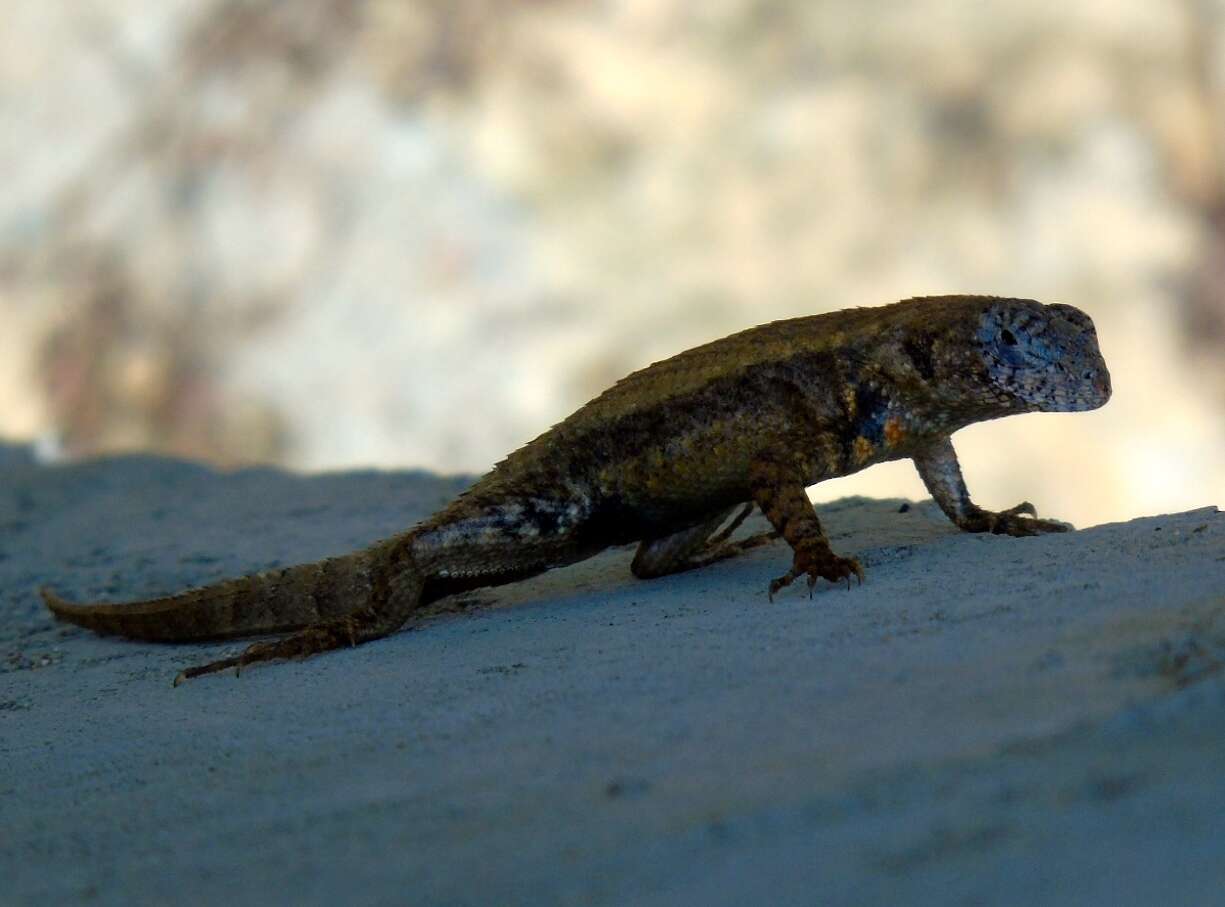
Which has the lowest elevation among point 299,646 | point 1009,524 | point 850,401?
point 299,646

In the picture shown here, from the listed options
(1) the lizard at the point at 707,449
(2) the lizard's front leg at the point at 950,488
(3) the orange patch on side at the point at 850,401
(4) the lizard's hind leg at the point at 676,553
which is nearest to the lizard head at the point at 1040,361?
(1) the lizard at the point at 707,449

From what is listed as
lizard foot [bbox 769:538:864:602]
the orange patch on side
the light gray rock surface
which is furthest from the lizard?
the light gray rock surface

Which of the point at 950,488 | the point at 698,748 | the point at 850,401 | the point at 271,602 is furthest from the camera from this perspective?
the point at 950,488

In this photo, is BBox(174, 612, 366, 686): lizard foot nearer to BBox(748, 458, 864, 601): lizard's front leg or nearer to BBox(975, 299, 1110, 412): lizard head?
BBox(748, 458, 864, 601): lizard's front leg

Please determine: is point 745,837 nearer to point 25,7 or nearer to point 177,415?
point 177,415

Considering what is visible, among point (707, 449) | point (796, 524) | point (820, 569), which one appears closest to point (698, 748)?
point (820, 569)

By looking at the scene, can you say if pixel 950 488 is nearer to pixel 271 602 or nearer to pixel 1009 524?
pixel 1009 524

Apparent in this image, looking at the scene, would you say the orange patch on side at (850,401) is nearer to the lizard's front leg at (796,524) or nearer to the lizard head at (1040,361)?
the lizard's front leg at (796,524)

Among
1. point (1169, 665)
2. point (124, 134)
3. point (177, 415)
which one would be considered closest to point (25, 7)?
point (124, 134)
